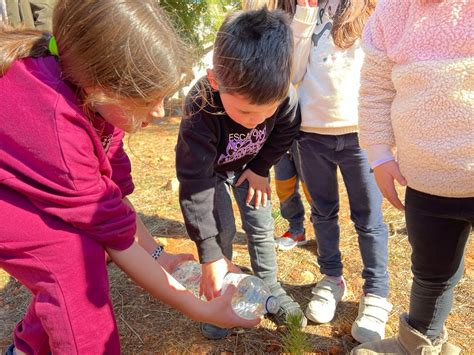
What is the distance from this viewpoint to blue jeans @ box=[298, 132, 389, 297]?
2.19 m

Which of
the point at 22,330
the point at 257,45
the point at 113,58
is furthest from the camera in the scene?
the point at 22,330

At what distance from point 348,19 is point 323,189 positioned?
0.75 metres

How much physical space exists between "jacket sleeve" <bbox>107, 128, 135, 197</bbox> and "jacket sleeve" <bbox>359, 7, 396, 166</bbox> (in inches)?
38.9

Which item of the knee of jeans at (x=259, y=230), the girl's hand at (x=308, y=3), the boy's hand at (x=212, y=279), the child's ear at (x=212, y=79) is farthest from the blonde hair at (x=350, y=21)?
the boy's hand at (x=212, y=279)

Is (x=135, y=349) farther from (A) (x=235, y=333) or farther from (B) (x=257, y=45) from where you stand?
(B) (x=257, y=45)

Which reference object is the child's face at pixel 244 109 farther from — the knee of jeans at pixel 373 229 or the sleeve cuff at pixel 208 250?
the knee of jeans at pixel 373 229

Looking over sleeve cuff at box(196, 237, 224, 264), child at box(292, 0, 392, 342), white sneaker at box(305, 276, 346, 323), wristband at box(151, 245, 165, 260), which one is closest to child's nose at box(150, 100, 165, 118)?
sleeve cuff at box(196, 237, 224, 264)

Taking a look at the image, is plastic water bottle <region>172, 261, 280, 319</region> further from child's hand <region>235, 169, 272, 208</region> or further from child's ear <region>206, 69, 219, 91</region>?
child's ear <region>206, 69, 219, 91</region>

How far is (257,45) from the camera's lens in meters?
1.74

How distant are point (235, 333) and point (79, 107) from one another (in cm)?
132

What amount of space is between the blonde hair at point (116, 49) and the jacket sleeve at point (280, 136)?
0.72 metres

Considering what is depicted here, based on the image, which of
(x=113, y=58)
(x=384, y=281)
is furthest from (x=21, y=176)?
(x=384, y=281)

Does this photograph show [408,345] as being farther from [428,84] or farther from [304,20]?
[304,20]

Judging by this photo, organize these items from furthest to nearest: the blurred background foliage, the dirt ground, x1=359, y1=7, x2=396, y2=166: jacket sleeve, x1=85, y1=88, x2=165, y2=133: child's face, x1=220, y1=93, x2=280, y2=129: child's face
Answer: the blurred background foliage → the dirt ground → x1=220, y1=93, x2=280, y2=129: child's face → x1=359, y1=7, x2=396, y2=166: jacket sleeve → x1=85, y1=88, x2=165, y2=133: child's face
